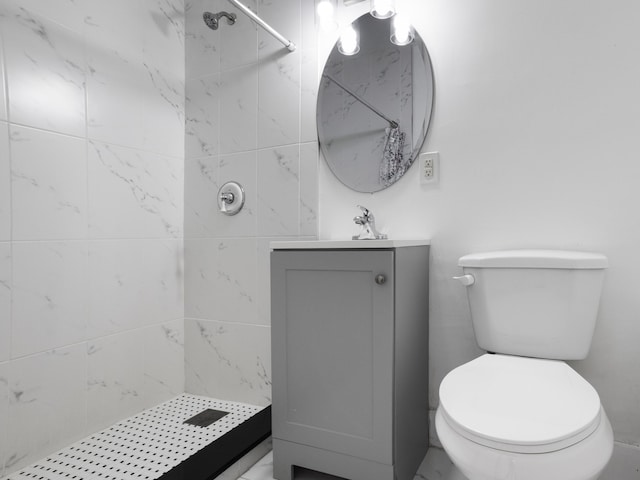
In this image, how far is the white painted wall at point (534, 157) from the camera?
50.8 inches

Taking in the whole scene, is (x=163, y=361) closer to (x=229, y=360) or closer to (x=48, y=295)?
(x=229, y=360)

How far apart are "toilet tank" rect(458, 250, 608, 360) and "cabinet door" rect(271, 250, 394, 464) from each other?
367 mm

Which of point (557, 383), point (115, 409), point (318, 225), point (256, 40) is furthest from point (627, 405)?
point (256, 40)

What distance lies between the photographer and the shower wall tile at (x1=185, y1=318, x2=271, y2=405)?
1.84 meters

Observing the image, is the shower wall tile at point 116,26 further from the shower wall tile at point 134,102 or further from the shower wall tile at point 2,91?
the shower wall tile at point 2,91

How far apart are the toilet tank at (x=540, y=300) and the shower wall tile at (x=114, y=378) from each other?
1.46 metres

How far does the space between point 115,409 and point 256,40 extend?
177cm

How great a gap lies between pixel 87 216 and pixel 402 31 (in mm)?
1442

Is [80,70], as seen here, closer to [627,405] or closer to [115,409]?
[115,409]

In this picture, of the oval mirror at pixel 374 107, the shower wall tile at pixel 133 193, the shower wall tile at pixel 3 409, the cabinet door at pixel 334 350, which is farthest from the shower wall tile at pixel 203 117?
the shower wall tile at pixel 3 409

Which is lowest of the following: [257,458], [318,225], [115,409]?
[257,458]

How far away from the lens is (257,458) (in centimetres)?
150

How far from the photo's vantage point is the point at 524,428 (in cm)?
80

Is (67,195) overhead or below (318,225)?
overhead
